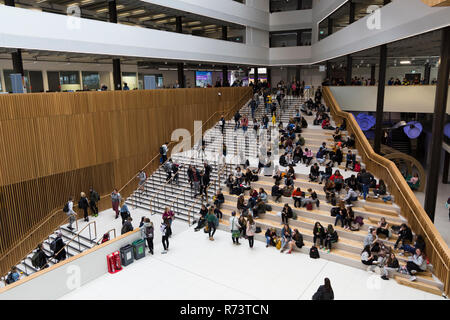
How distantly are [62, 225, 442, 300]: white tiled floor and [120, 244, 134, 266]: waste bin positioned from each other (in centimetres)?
18

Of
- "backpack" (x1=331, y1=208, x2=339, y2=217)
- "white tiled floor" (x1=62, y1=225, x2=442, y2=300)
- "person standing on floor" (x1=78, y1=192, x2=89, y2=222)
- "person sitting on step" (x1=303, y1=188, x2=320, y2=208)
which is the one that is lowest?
"white tiled floor" (x1=62, y1=225, x2=442, y2=300)

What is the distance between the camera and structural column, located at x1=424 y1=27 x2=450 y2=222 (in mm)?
10227

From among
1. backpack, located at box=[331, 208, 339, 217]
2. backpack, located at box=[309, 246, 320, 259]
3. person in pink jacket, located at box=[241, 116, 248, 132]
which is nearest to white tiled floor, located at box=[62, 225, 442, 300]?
backpack, located at box=[309, 246, 320, 259]

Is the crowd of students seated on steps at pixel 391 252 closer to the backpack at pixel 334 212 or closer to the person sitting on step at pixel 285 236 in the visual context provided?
the backpack at pixel 334 212

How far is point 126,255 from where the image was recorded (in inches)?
430

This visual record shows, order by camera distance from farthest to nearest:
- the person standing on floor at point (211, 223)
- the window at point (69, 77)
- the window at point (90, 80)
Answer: the window at point (90, 80)
the window at point (69, 77)
the person standing on floor at point (211, 223)

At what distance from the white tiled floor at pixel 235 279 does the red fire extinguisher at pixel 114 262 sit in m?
0.23

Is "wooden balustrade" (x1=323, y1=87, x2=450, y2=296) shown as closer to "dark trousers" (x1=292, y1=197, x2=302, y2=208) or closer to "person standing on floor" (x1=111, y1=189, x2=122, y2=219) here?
"dark trousers" (x1=292, y1=197, x2=302, y2=208)

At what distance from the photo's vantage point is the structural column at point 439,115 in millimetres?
10227

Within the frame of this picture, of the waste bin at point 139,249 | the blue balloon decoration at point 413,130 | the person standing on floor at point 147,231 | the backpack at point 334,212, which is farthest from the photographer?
the blue balloon decoration at point 413,130

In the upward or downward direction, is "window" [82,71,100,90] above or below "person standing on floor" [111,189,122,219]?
above

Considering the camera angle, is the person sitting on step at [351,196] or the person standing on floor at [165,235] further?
the person sitting on step at [351,196]

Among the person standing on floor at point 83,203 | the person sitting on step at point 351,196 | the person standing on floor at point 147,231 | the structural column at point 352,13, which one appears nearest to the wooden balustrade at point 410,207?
the person sitting on step at point 351,196
